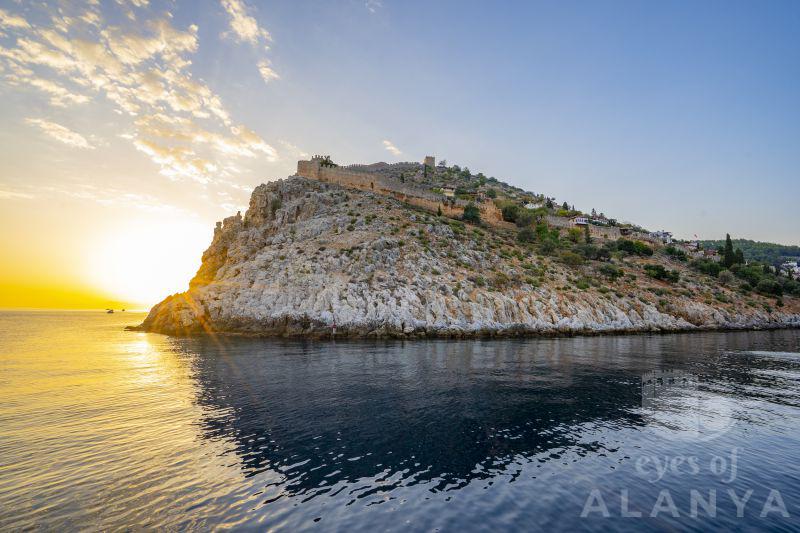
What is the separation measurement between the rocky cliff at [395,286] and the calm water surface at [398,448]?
83.6ft

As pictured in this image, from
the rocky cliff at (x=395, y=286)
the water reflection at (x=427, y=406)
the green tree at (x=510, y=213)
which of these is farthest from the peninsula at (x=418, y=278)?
the water reflection at (x=427, y=406)

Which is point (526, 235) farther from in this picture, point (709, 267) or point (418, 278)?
point (709, 267)

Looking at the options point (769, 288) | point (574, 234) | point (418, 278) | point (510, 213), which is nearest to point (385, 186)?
point (510, 213)

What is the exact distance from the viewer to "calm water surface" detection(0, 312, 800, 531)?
11.3 meters

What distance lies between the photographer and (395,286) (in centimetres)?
6309

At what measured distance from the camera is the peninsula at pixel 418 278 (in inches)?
2368

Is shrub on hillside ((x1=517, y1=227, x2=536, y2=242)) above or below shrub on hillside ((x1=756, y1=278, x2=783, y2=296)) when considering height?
above

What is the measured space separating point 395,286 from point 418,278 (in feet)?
16.0

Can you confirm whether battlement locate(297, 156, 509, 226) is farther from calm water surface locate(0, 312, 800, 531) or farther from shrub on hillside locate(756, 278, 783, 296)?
calm water surface locate(0, 312, 800, 531)

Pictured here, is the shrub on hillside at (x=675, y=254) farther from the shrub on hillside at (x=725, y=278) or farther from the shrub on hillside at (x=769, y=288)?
the shrub on hillside at (x=769, y=288)

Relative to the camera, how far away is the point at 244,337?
5569 centimetres

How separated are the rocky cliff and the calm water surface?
83.6 ft

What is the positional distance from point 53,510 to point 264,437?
745 cm

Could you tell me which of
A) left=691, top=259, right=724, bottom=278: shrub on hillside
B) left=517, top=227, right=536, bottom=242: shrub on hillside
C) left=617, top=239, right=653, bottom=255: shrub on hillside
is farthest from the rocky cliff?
left=617, top=239, right=653, bottom=255: shrub on hillside
